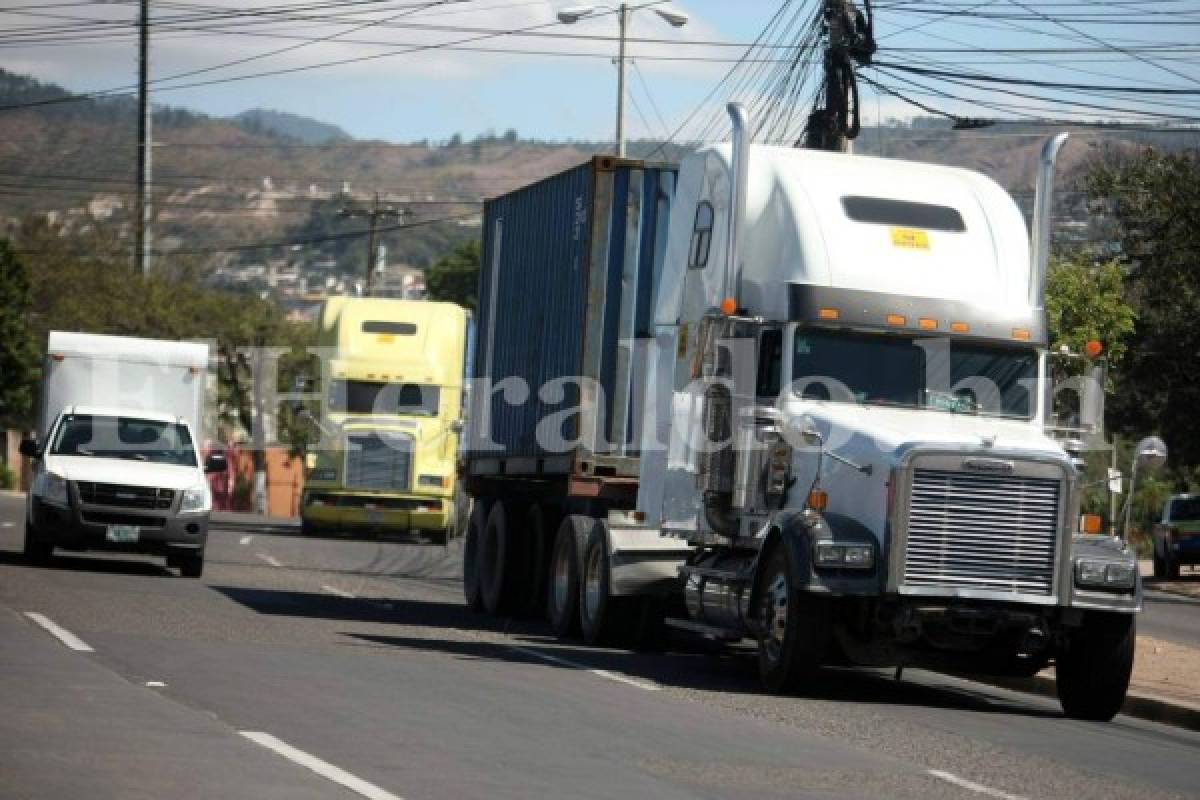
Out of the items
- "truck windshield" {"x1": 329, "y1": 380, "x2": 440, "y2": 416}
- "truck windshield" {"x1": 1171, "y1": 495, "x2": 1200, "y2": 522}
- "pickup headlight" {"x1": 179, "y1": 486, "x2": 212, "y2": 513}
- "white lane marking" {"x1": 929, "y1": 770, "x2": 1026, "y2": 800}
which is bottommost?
"white lane marking" {"x1": 929, "y1": 770, "x2": 1026, "y2": 800}

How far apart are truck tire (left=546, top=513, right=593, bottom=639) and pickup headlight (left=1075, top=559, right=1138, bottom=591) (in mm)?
6208

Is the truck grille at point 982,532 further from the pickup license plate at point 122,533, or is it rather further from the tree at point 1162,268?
the tree at point 1162,268

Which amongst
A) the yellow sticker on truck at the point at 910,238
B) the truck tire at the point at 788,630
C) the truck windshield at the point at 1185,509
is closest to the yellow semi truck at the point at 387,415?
the truck windshield at the point at 1185,509

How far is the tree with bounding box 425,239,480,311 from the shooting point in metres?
139

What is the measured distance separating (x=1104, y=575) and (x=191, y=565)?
45.2ft

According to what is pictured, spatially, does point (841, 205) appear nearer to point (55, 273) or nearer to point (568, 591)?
point (568, 591)

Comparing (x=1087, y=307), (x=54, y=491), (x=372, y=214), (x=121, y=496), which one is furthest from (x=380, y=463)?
(x=372, y=214)

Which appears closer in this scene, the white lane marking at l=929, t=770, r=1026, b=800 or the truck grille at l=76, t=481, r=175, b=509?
the white lane marking at l=929, t=770, r=1026, b=800

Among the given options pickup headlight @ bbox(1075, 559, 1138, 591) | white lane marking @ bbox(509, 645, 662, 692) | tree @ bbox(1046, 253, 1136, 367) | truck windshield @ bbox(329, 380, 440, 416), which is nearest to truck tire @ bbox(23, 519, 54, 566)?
white lane marking @ bbox(509, 645, 662, 692)

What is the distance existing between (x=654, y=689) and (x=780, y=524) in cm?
151

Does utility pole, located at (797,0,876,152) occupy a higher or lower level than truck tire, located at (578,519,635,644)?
higher

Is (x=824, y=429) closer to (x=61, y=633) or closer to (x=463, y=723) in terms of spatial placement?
(x=463, y=723)

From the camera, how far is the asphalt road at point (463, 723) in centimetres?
1136

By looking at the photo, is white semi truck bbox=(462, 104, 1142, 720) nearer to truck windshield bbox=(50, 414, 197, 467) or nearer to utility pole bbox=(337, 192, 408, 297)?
truck windshield bbox=(50, 414, 197, 467)
